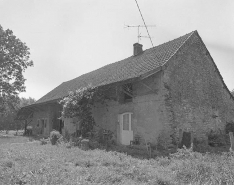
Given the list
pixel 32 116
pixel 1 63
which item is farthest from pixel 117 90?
pixel 1 63

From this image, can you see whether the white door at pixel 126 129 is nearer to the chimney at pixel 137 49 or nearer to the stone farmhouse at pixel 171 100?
the stone farmhouse at pixel 171 100

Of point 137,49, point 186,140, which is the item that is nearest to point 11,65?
point 137,49

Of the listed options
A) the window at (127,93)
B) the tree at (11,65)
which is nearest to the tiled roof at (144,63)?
the window at (127,93)

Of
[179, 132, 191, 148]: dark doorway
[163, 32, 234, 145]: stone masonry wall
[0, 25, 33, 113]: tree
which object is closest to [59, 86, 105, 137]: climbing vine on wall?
[163, 32, 234, 145]: stone masonry wall

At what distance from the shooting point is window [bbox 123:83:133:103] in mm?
13005

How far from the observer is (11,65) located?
26203 mm

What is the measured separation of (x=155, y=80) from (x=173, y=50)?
8.65 ft

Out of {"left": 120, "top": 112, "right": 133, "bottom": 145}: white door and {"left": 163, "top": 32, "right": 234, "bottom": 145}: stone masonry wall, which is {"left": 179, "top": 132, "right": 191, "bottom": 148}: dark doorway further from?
{"left": 120, "top": 112, "right": 133, "bottom": 145}: white door

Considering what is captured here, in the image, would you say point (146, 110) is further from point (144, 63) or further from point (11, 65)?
point (11, 65)

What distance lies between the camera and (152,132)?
1147 cm

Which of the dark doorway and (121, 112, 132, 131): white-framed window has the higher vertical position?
(121, 112, 132, 131): white-framed window

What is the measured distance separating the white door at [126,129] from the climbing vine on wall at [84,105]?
1.87 meters

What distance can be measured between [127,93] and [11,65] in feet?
63.3

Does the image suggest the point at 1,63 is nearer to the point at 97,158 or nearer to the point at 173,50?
the point at 173,50
